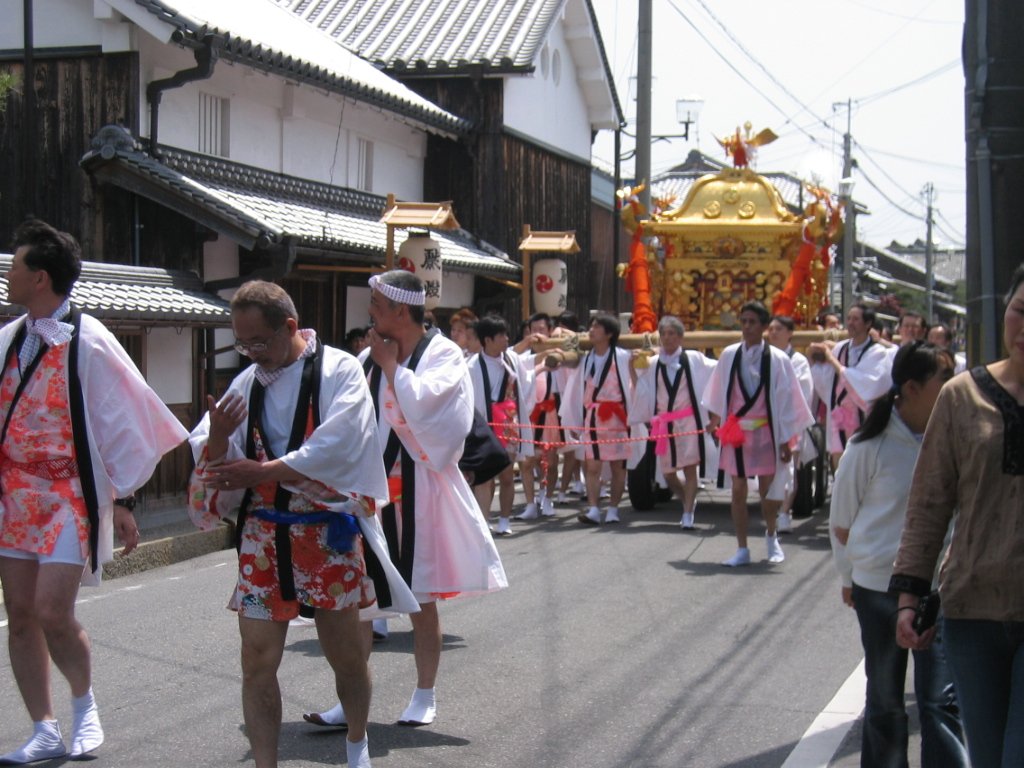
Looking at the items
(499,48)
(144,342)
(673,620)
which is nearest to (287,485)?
(673,620)

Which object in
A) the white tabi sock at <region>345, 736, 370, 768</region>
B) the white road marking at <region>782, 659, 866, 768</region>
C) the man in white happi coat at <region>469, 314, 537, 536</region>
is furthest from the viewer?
the man in white happi coat at <region>469, 314, 537, 536</region>

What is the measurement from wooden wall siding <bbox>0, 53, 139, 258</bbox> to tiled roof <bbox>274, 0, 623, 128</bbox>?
26.7 feet

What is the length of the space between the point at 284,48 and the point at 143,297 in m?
6.14

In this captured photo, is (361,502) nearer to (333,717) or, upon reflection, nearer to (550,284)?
(333,717)

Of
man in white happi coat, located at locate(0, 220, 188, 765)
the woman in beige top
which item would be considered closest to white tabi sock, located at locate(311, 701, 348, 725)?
man in white happi coat, located at locate(0, 220, 188, 765)

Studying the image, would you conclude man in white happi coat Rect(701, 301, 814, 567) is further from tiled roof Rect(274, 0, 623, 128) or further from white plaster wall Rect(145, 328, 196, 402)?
tiled roof Rect(274, 0, 623, 128)

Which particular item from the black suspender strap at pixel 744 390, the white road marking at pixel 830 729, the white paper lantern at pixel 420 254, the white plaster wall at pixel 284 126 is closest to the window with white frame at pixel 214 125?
the white plaster wall at pixel 284 126

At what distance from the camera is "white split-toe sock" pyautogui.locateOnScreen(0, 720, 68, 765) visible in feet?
16.9

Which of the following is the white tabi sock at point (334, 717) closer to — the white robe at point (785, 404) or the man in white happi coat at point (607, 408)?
the white robe at point (785, 404)

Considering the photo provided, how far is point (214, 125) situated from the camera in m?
15.6

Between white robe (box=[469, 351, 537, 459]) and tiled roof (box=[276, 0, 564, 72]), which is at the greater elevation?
tiled roof (box=[276, 0, 564, 72])

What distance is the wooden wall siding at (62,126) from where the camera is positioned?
45.1ft

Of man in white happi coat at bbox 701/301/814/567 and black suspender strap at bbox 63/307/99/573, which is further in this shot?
man in white happi coat at bbox 701/301/814/567

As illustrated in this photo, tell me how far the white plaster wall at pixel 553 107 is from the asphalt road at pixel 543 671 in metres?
13.6
